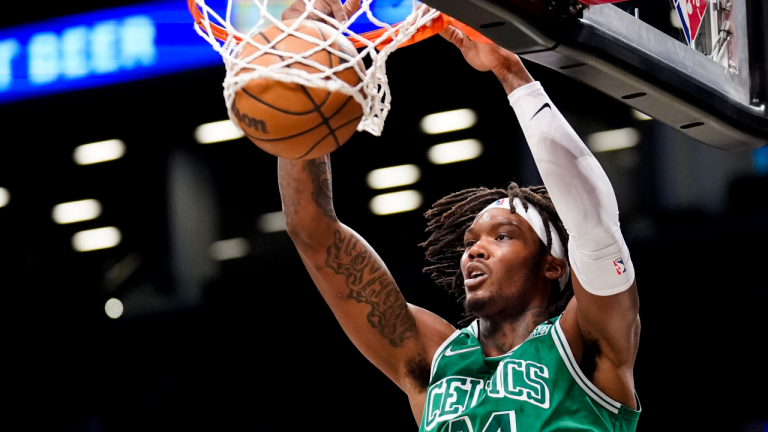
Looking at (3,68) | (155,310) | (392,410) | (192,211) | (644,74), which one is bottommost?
(392,410)

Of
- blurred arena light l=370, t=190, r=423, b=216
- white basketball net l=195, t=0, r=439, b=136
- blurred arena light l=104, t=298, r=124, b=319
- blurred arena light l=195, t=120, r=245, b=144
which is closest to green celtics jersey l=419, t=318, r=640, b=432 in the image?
white basketball net l=195, t=0, r=439, b=136

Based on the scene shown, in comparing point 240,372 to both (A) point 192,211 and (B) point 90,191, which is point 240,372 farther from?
(B) point 90,191

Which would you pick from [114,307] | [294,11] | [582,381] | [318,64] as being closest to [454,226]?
[582,381]

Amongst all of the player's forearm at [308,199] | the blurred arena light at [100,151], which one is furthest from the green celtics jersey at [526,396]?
→ the blurred arena light at [100,151]

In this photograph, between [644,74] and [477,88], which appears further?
[477,88]

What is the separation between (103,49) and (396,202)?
187 centimetres

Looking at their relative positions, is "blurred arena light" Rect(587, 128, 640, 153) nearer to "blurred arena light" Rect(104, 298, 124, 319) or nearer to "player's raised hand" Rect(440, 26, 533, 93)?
"player's raised hand" Rect(440, 26, 533, 93)

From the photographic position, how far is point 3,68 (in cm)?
516

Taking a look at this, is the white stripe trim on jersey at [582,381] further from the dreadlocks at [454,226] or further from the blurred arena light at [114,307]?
the blurred arena light at [114,307]

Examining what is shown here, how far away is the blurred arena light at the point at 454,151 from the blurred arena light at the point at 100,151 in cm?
192

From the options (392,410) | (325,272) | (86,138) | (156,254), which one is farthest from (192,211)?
(325,272)

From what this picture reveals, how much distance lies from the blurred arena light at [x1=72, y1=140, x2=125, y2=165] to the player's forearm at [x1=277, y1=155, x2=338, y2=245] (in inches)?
123

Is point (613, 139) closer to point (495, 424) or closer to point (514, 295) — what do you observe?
point (514, 295)

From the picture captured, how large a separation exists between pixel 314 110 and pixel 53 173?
170 inches
